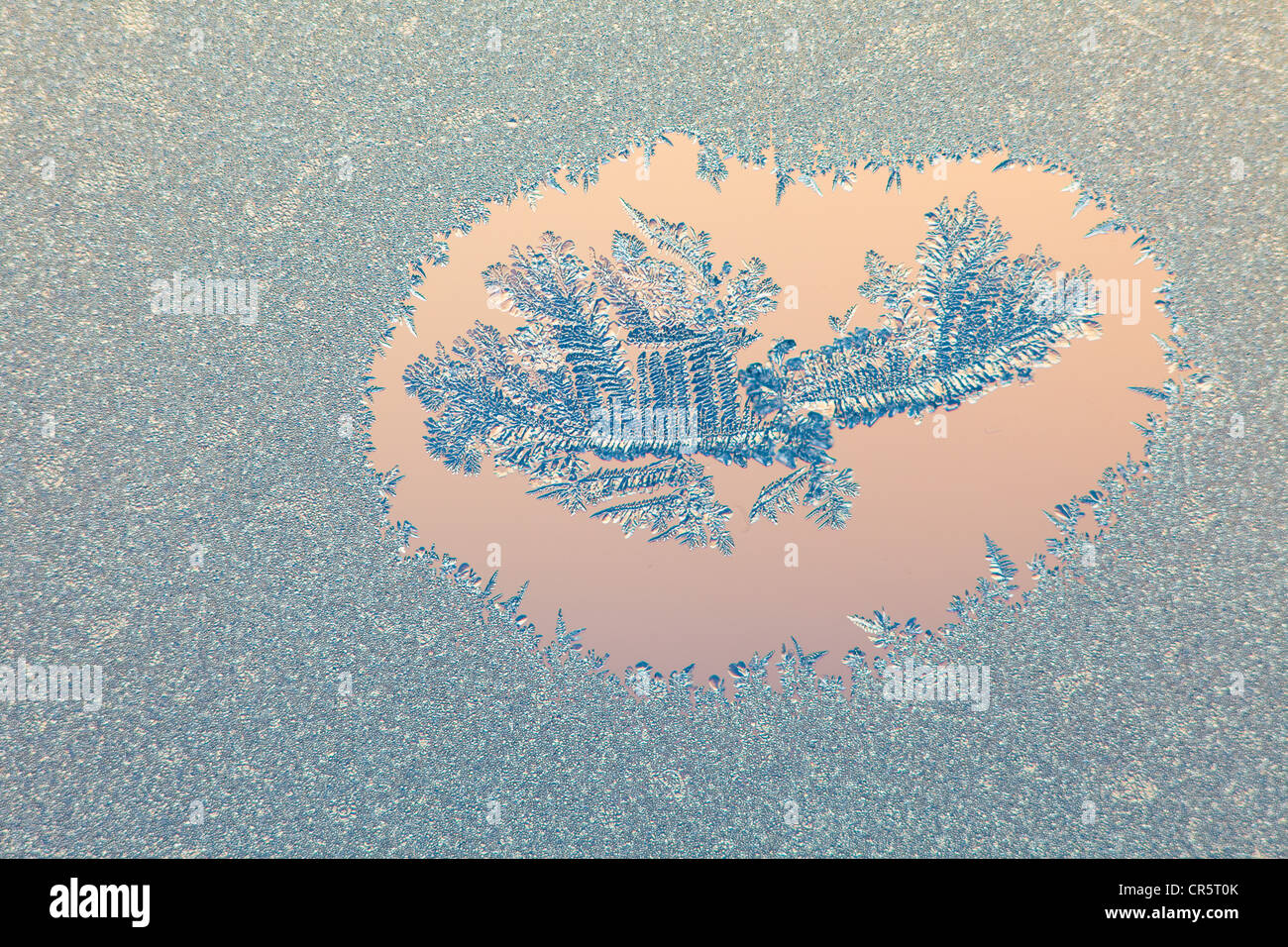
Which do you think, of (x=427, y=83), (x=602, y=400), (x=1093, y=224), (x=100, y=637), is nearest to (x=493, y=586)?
(x=602, y=400)

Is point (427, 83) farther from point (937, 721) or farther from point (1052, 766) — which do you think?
point (1052, 766)

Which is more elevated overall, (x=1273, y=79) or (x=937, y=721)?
(x=1273, y=79)

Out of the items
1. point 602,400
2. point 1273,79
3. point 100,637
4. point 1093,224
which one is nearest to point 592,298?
point 602,400

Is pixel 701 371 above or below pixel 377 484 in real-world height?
above

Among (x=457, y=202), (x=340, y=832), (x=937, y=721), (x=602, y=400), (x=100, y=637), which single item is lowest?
(x=340, y=832)
